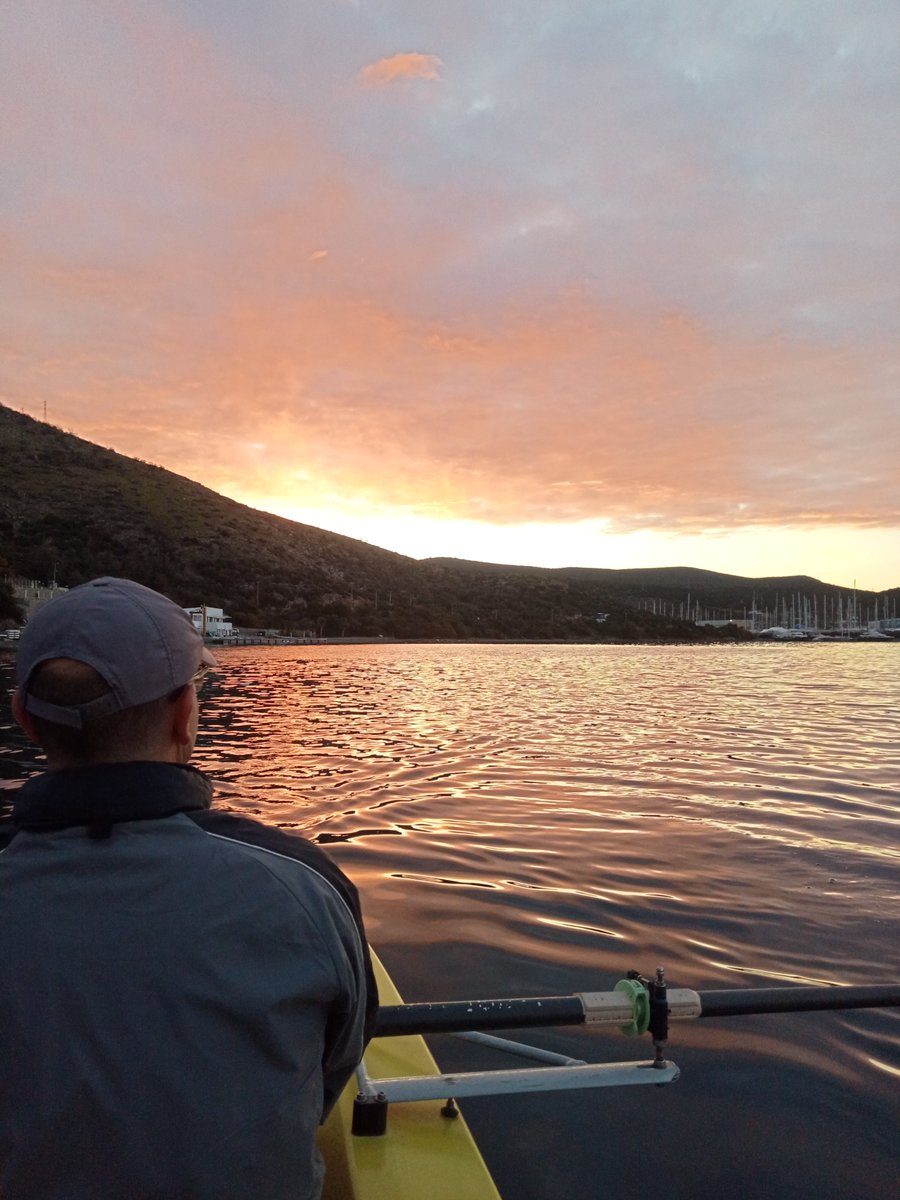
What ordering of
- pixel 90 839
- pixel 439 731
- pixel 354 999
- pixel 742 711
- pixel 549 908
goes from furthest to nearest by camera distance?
1. pixel 742 711
2. pixel 439 731
3. pixel 549 908
4. pixel 354 999
5. pixel 90 839

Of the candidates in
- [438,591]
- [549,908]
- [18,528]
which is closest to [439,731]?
[549,908]

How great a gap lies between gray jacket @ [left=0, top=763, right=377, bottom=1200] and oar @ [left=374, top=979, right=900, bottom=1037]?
1262 mm

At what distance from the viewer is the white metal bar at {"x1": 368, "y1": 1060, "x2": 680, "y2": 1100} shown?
Result: 3.05m

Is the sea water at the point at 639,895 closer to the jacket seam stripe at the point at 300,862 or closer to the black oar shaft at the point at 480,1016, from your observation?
the black oar shaft at the point at 480,1016

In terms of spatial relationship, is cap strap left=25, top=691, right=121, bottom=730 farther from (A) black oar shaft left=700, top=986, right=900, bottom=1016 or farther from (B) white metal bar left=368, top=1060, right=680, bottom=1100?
(A) black oar shaft left=700, top=986, right=900, bottom=1016

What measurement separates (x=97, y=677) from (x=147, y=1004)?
0.69 metres

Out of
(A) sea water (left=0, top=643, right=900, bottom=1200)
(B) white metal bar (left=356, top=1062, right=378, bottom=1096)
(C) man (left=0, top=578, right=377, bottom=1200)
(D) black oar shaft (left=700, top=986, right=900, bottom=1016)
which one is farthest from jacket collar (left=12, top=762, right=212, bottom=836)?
(A) sea water (left=0, top=643, right=900, bottom=1200)

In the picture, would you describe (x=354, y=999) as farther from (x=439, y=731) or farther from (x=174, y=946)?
(x=439, y=731)

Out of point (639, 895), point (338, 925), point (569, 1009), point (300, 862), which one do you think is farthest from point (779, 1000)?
point (639, 895)

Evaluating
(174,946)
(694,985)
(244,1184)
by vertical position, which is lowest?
(694,985)

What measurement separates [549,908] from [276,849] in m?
5.69

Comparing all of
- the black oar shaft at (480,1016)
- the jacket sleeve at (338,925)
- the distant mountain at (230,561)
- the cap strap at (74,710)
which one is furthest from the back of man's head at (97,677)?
the distant mountain at (230,561)

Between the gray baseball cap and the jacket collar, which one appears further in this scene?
the gray baseball cap

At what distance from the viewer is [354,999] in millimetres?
1846
